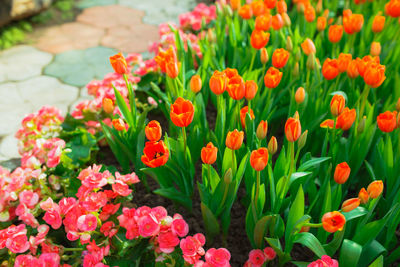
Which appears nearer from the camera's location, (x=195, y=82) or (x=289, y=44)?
(x=195, y=82)

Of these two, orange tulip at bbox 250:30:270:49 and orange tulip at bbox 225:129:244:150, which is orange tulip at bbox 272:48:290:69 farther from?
orange tulip at bbox 225:129:244:150

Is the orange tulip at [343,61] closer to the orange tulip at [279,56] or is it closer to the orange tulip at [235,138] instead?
the orange tulip at [279,56]

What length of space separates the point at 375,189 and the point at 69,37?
3.14 metres

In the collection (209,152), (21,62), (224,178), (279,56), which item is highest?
(279,56)

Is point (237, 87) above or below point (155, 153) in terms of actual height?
above

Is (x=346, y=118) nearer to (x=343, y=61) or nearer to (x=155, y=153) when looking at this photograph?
(x=343, y=61)

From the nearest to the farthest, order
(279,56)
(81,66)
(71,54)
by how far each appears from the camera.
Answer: (279,56)
(81,66)
(71,54)

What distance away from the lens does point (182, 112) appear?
1217 mm

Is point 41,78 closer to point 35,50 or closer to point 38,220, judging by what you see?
point 35,50

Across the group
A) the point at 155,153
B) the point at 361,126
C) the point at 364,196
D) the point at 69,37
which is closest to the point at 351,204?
the point at 364,196

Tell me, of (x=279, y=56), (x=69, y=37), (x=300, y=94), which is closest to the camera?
(x=300, y=94)

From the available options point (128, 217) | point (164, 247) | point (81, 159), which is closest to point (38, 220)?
point (81, 159)

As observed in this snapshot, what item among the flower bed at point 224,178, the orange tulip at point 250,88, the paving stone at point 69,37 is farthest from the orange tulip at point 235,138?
the paving stone at point 69,37

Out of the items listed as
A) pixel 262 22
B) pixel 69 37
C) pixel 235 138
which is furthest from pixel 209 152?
pixel 69 37
